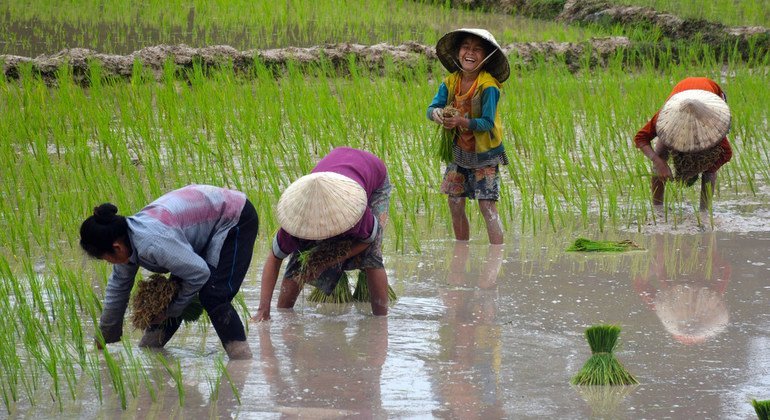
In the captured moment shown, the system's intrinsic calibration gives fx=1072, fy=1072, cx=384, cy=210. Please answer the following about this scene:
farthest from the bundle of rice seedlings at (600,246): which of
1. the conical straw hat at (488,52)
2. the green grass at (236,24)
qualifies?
the green grass at (236,24)

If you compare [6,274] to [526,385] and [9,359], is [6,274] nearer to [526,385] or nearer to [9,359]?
[9,359]

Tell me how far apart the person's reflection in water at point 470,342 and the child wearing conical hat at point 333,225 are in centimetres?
33

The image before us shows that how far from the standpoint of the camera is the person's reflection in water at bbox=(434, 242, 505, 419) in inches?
116

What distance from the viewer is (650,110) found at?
704cm

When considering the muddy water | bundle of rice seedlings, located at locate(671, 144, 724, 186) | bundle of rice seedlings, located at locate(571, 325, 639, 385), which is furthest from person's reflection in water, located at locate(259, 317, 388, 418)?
bundle of rice seedlings, located at locate(671, 144, 724, 186)

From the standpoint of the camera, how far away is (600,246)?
4695 millimetres

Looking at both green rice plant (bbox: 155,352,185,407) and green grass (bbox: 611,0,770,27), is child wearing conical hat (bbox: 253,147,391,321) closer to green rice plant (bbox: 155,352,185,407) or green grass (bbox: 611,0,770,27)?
green rice plant (bbox: 155,352,185,407)

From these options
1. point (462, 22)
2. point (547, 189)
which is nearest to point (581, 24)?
point (462, 22)

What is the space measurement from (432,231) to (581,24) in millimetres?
6678

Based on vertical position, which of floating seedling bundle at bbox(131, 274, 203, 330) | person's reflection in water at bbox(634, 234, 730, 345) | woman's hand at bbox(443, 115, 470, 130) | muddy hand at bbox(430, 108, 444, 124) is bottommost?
person's reflection in water at bbox(634, 234, 730, 345)

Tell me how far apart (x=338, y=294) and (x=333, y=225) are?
632 millimetres

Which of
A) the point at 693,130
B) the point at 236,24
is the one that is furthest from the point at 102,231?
the point at 236,24

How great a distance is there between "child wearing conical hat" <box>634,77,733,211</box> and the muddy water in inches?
19.6

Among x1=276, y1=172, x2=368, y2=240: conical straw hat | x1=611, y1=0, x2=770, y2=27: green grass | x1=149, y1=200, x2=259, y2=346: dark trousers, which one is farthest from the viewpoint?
x1=611, y1=0, x2=770, y2=27: green grass
